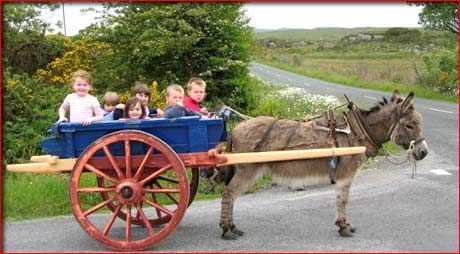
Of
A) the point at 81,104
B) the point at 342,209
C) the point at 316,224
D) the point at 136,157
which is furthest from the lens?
the point at 316,224

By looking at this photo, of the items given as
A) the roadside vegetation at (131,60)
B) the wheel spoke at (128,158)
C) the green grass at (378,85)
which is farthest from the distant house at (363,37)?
the wheel spoke at (128,158)

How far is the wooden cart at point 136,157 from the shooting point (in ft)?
19.1

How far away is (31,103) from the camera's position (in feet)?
37.6

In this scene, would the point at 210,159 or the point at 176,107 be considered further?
the point at 176,107

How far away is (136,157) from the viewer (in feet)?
19.6

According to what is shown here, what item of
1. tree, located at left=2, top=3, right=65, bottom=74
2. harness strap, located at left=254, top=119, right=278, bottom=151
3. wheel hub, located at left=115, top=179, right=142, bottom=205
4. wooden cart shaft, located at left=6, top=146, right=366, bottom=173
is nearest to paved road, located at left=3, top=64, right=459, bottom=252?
wheel hub, located at left=115, top=179, right=142, bottom=205

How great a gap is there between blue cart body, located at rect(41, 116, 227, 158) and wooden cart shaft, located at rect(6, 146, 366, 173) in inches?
3.4

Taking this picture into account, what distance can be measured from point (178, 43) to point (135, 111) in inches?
255

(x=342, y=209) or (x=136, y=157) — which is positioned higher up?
(x=136, y=157)

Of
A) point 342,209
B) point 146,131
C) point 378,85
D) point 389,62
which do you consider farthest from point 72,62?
point 389,62

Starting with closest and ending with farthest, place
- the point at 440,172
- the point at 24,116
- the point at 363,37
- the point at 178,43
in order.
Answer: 1. the point at 440,172
2. the point at 24,116
3. the point at 178,43
4. the point at 363,37

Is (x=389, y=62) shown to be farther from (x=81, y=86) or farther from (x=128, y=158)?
(x=128, y=158)

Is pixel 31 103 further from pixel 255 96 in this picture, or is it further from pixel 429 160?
pixel 429 160

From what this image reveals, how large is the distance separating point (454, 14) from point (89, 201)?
742 inches
